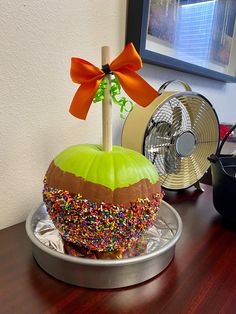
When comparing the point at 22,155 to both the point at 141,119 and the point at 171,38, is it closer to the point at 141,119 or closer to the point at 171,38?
the point at 141,119

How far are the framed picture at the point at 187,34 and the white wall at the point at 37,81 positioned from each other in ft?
0.25

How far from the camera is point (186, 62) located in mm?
884

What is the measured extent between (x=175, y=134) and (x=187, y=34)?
51cm

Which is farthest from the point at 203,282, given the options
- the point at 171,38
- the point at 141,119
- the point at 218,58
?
the point at 218,58

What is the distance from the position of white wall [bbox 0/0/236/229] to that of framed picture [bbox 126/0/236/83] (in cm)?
7

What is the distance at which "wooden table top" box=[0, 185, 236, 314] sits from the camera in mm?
312

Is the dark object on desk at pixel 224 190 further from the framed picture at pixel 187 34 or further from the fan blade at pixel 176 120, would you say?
the framed picture at pixel 187 34

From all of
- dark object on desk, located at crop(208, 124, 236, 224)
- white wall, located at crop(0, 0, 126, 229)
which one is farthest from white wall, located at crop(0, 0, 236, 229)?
dark object on desk, located at crop(208, 124, 236, 224)

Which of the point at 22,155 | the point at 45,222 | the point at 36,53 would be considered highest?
the point at 36,53

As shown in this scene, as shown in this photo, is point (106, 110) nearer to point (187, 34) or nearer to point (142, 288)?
point (142, 288)

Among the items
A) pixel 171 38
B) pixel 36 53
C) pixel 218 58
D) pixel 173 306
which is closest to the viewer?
pixel 173 306

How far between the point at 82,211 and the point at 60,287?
0.39ft

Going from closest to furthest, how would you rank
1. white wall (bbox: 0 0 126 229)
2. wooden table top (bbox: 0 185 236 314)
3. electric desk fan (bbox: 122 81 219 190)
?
1. wooden table top (bbox: 0 185 236 314)
2. white wall (bbox: 0 0 126 229)
3. electric desk fan (bbox: 122 81 219 190)

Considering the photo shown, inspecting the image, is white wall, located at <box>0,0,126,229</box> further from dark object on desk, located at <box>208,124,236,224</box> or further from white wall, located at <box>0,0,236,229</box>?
dark object on desk, located at <box>208,124,236,224</box>
